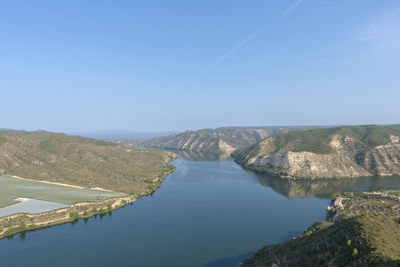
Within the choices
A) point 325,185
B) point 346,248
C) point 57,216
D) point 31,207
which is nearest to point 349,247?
point 346,248

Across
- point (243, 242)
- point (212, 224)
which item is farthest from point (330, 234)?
point (212, 224)

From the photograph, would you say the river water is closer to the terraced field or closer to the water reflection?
the water reflection

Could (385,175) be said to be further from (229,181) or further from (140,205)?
(140,205)

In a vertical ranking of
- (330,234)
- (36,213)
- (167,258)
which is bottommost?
(167,258)

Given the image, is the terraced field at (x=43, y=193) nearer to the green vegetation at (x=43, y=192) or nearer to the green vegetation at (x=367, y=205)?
the green vegetation at (x=43, y=192)

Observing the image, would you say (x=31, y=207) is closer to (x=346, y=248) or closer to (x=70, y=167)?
(x=70, y=167)

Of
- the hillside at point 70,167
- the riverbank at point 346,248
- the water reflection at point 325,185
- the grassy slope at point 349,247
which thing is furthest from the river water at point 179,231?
the hillside at point 70,167

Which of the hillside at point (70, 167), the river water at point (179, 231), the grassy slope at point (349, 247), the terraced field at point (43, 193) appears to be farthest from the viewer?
the hillside at point (70, 167)
